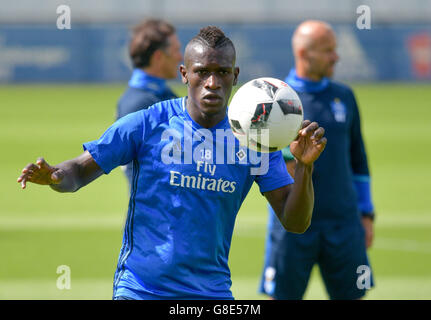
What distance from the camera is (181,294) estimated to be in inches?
177

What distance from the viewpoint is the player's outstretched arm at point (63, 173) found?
4.27 m

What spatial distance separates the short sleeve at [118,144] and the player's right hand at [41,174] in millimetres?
280

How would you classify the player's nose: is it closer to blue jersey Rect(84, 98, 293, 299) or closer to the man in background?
blue jersey Rect(84, 98, 293, 299)

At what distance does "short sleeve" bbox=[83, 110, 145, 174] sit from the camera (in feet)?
14.9

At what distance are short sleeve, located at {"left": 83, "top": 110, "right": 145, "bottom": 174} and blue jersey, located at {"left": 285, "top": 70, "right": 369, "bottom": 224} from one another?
8.88 ft

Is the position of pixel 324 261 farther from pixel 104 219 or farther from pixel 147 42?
pixel 104 219

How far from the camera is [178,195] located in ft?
15.0

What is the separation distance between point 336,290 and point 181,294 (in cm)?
284

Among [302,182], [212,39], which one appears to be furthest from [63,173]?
[302,182]

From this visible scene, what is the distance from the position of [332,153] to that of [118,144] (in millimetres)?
2938

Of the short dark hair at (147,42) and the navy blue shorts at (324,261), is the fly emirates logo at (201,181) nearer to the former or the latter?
the navy blue shorts at (324,261)

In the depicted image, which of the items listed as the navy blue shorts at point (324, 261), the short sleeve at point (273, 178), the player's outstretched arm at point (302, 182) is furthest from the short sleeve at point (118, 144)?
the navy blue shorts at point (324, 261)
